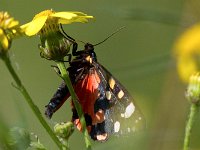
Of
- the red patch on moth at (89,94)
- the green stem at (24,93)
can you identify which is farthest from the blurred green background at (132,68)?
the red patch on moth at (89,94)

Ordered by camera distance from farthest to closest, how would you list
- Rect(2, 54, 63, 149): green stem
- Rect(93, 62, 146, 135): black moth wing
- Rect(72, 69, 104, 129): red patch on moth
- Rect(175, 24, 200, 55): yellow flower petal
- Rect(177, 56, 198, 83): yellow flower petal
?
1. Rect(175, 24, 200, 55): yellow flower petal
2. Rect(177, 56, 198, 83): yellow flower petal
3. Rect(72, 69, 104, 129): red patch on moth
4. Rect(93, 62, 146, 135): black moth wing
5. Rect(2, 54, 63, 149): green stem

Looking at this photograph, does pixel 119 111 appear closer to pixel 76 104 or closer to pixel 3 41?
pixel 76 104

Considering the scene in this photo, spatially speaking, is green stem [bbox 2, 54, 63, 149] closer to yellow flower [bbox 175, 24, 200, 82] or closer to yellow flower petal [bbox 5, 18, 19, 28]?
yellow flower petal [bbox 5, 18, 19, 28]

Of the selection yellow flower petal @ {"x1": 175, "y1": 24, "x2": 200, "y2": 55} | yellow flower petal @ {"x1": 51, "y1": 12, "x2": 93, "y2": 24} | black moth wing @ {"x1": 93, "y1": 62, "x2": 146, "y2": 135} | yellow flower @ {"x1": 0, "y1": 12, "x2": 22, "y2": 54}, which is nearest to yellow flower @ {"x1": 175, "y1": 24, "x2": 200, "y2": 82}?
yellow flower petal @ {"x1": 175, "y1": 24, "x2": 200, "y2": 55}

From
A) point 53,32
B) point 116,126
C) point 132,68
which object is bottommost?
point 116,126

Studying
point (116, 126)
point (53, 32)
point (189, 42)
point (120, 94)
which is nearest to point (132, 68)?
point (120, 94)

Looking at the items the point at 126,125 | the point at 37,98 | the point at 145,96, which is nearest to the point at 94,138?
the point at 126,125
